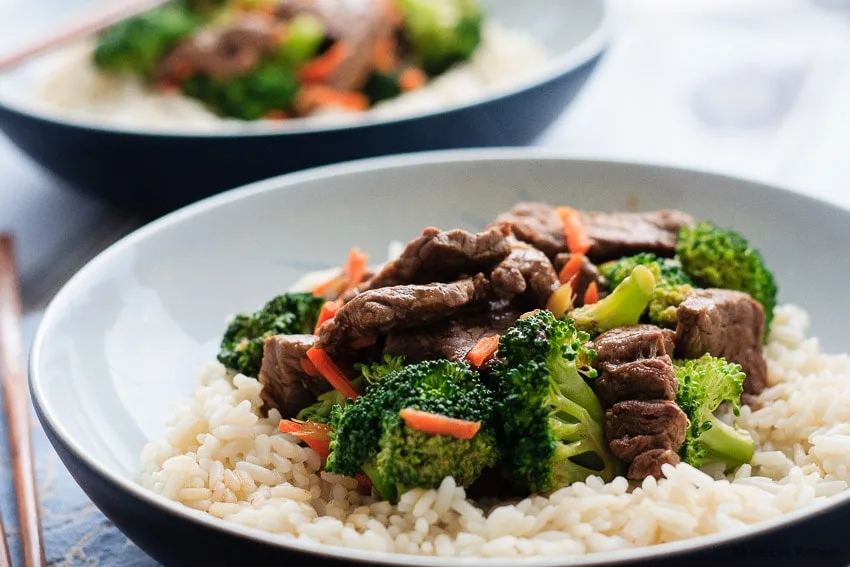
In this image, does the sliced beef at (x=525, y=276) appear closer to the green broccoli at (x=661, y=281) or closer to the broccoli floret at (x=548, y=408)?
the broccoli floret at (x=548, y=408)

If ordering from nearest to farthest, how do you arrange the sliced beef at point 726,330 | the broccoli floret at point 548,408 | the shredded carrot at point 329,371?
the broccoli floret at point 548,408
the shredded carrot at point 329,371
the sliced beef at point 726,330

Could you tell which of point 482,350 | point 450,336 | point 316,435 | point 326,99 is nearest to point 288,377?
point 316,435

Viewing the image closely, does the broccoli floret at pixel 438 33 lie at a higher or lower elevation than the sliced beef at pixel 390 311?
higher

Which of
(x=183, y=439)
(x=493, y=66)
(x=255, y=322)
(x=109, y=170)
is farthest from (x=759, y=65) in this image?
(x=183, y=439)

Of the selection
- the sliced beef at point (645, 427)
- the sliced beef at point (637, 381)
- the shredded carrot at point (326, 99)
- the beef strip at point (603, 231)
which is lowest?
the sliced beef at point (645, 427)

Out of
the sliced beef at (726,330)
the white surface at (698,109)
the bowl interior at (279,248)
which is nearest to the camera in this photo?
Answer: the sliced beef at (726,330)

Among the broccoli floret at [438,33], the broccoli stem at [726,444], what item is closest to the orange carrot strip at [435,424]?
the broccoli stem at [726,444]

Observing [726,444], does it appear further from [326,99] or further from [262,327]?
[326,99]
